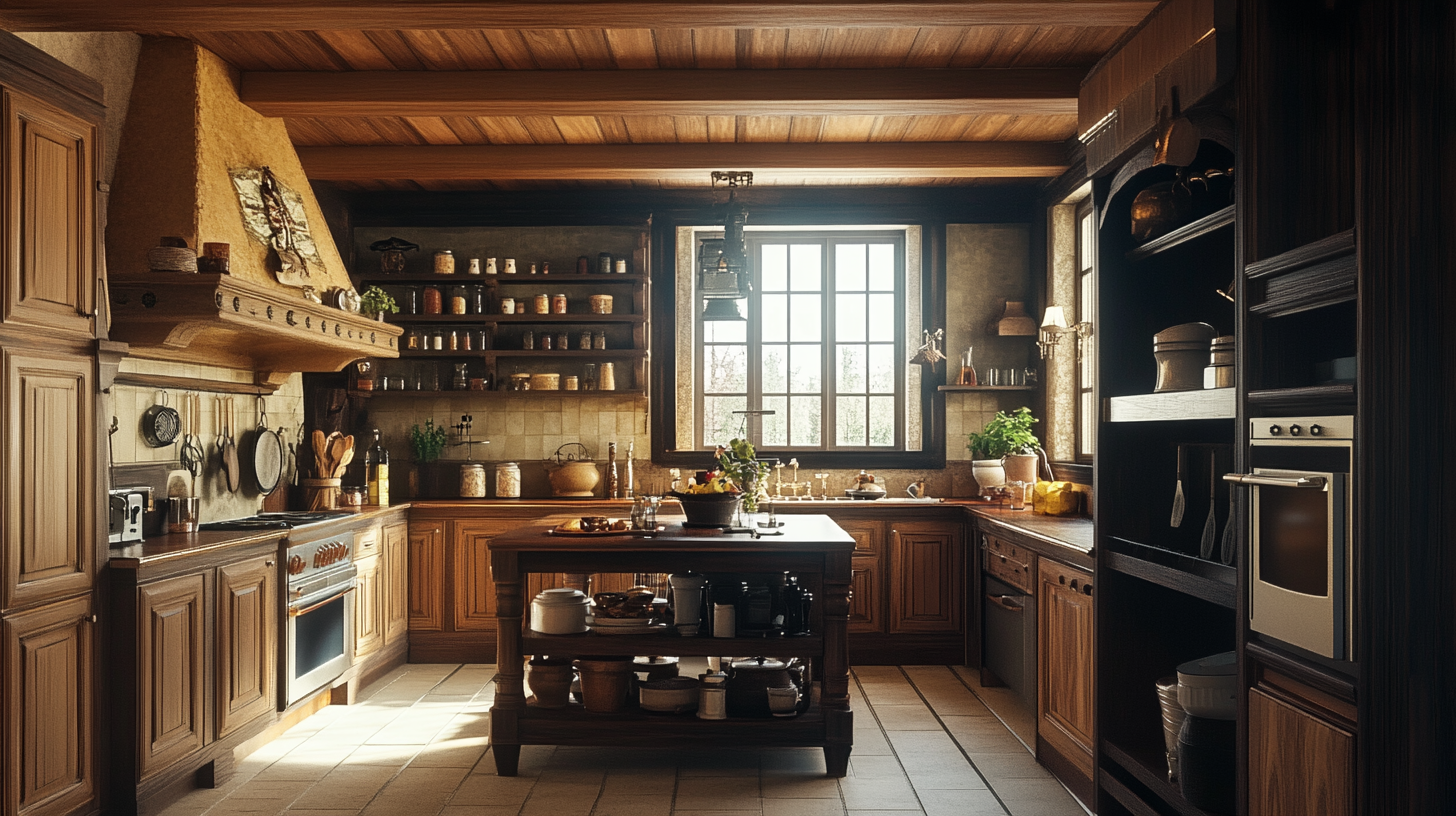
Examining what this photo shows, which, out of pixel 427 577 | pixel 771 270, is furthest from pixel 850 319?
pixel 427 577

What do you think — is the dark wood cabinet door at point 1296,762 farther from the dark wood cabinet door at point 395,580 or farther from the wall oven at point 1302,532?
the dark wood cabinet door at point 395,580

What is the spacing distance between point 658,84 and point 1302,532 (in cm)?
361

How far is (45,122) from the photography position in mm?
3445

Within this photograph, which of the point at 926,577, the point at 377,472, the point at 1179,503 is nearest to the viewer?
the point at 1179,503

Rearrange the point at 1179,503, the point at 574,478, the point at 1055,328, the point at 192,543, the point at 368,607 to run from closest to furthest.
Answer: the point at 1179,503
the point at 192,543
the point at 368,607
the point at 1055,328
the point at 574,478

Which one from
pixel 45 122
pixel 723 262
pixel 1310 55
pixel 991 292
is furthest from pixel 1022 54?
pixel 45 122

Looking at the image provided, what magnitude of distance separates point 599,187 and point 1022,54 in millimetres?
3356

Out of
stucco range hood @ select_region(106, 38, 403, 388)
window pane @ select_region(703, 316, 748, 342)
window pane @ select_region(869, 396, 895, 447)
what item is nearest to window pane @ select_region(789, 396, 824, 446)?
window pane @ select_region(869, 396, 895, 447)

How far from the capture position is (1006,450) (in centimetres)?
678

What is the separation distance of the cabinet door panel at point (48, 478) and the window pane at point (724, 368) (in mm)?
4467

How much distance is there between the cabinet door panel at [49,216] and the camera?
3.29m

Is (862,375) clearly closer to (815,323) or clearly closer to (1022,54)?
(815,323)

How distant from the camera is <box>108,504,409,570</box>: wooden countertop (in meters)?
3.79

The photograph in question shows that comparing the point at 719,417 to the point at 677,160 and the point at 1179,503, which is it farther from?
the point at 1179,503
